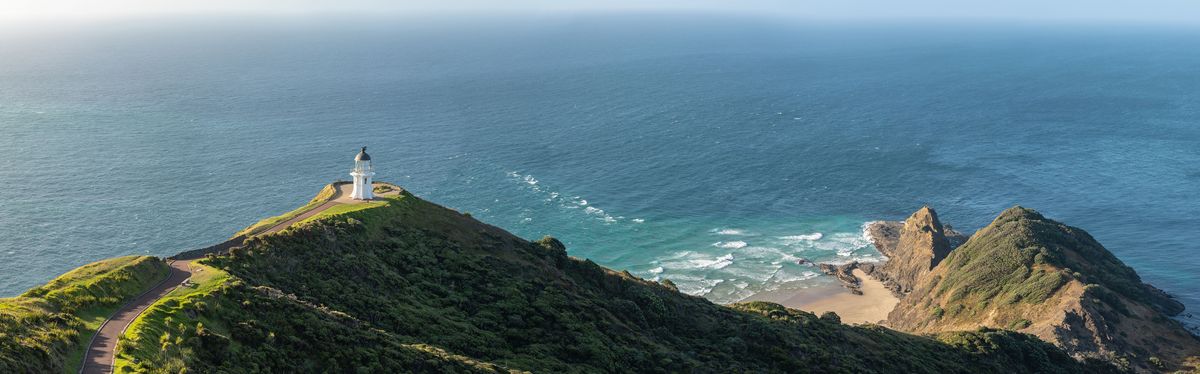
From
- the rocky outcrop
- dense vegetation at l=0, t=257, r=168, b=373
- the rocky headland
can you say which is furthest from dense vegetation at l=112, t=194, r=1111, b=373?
the rocky outcrop

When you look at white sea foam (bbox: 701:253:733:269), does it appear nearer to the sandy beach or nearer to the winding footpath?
the sandy beach

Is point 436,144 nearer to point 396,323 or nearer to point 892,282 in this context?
point 892,282

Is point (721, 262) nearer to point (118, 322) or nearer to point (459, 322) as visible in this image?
point (459, 322)

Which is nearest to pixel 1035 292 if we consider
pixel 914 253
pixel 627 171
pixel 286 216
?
pixel 914 253

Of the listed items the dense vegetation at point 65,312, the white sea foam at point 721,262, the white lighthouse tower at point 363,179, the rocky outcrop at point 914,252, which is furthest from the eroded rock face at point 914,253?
the dense vegetation at point 65,312

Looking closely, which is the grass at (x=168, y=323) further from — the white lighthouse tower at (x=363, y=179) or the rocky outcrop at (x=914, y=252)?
the rocky outcrop at (x=914, y=252)
